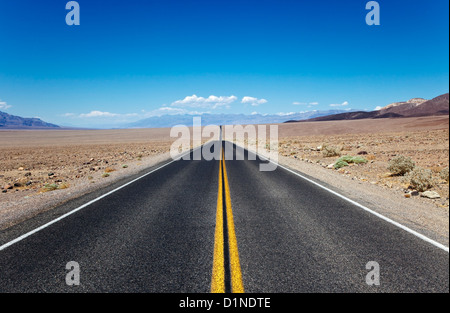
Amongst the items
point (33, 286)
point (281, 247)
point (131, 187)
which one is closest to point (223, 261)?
point (281, 247)

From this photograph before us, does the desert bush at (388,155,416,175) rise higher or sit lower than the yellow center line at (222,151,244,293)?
higher

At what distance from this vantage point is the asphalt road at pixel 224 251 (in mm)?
3562

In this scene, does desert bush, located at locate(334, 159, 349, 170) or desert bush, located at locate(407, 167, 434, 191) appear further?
desert bush, located at locate(334, 159, 349, 170)

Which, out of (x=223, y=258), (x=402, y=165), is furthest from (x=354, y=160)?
(x=223, y=258)

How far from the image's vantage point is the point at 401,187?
33.0 feet

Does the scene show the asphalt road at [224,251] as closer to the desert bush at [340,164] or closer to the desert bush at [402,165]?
the desert bush at [402,165]

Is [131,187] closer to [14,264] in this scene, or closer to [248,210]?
[248,210]

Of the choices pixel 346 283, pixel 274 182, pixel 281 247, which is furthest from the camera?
pixel 274 182

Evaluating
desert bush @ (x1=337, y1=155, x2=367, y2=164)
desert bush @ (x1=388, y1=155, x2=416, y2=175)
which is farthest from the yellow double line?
desert bush @ (x1=337, y1=155, x2=367, y2=164)

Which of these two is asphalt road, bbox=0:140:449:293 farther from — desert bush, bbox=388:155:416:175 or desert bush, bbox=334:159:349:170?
desert bush, bbox=334:159:349:170

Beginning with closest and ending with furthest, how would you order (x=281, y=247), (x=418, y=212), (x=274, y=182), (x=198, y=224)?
(x=281, y=247), (x=198, y=224), (x=418, y=212), (x=274, y=182)

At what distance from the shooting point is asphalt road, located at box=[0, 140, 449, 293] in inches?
140
